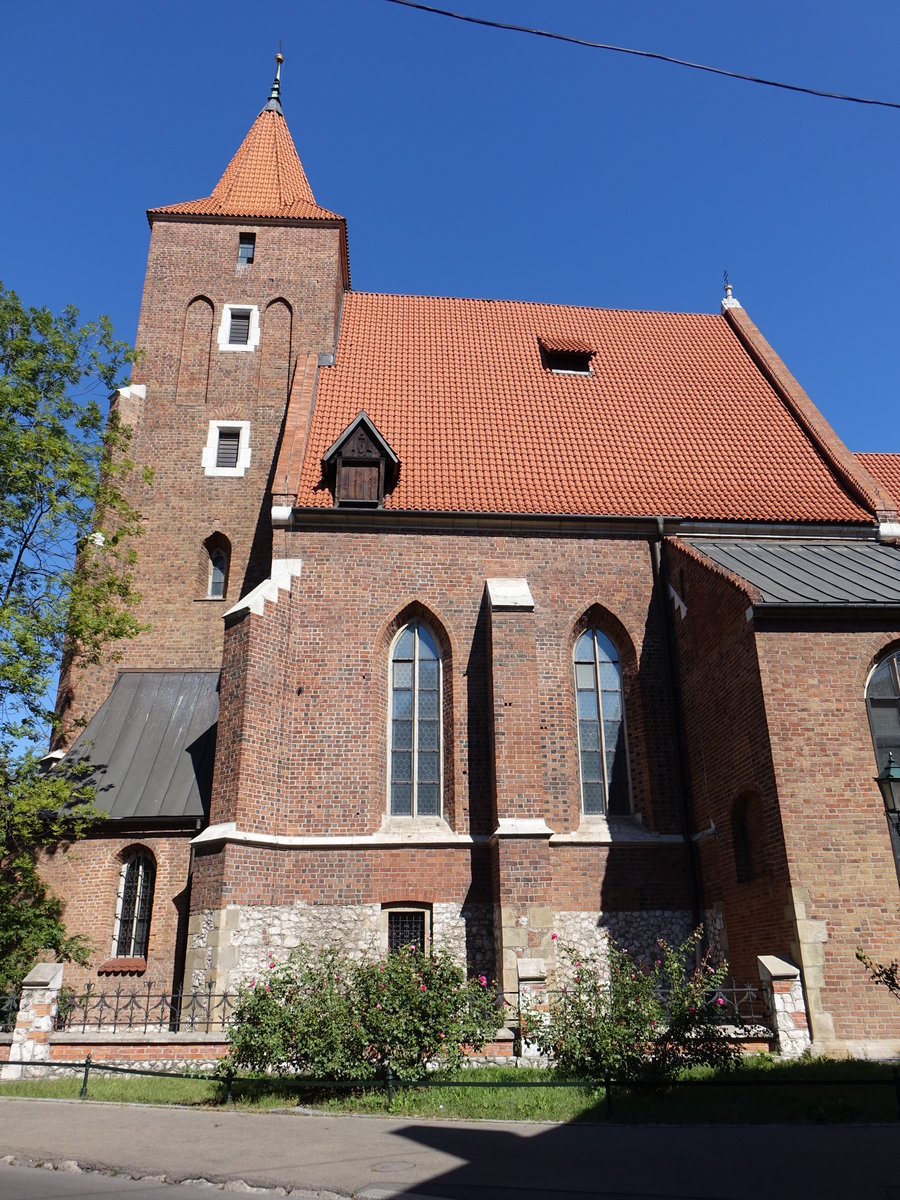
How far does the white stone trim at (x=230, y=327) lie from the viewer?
18922mm

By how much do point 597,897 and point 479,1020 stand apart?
4.16 metres

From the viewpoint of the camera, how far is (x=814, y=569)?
42.7ft

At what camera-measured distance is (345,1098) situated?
8.36m

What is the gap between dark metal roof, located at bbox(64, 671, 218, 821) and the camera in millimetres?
13266

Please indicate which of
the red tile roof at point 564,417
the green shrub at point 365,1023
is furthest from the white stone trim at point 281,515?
the green shrub at point 365,1023

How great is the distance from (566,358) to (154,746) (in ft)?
38.2

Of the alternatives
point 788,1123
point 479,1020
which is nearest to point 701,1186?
point 788,1123

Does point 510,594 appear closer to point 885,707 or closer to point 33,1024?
point 885,707

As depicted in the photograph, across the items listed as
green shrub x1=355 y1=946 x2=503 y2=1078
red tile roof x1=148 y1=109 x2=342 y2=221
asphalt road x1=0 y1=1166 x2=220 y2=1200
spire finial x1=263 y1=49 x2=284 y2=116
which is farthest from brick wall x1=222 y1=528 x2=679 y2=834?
spire finial x1=263 y1=49 x2=284 y2=116

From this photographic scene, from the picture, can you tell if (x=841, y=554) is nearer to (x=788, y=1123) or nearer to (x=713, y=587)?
(x=713, y=587)

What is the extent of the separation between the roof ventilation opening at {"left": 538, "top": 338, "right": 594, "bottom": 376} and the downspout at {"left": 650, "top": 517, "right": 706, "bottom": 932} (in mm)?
5626

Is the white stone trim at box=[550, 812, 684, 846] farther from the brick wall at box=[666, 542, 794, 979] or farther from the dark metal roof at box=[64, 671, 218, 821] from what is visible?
the dark metal roof at box=[64, 671, 218, 821]

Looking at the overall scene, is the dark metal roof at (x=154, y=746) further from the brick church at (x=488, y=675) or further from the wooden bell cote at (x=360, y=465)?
the wooden bell cote at (x=360, y=465)

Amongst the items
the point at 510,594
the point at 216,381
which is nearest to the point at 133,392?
the point at 216,381
